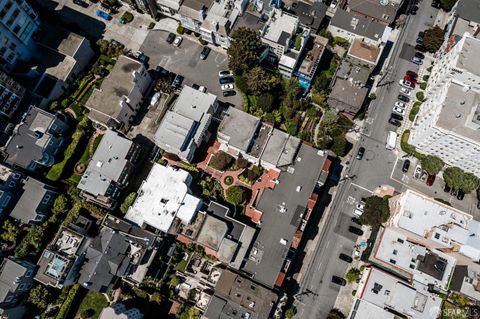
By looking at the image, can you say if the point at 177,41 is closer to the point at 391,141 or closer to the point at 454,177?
the point at 391,141

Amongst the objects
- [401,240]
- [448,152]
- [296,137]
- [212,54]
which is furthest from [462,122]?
[212,54]

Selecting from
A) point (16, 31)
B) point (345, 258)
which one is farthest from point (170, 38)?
point (345, 258)

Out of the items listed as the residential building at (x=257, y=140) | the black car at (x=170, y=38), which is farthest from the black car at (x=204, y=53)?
the residential building at (x=257, y=140)

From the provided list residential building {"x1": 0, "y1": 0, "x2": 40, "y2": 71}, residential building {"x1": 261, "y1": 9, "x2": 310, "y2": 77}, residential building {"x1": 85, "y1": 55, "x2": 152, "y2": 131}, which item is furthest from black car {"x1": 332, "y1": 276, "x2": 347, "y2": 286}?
residential building {"x1": 0, "y1": 0, "x2": 40, "y2": 71}

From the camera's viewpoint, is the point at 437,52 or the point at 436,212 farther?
the point at 437,52

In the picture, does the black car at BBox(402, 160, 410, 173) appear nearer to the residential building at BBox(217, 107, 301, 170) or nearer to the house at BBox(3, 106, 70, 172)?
the residential building at BBox(217, 107, 301, 170)

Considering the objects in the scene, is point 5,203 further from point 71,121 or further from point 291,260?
point 291,260

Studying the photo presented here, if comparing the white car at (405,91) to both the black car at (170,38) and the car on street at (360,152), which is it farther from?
the black car at (170,38)
